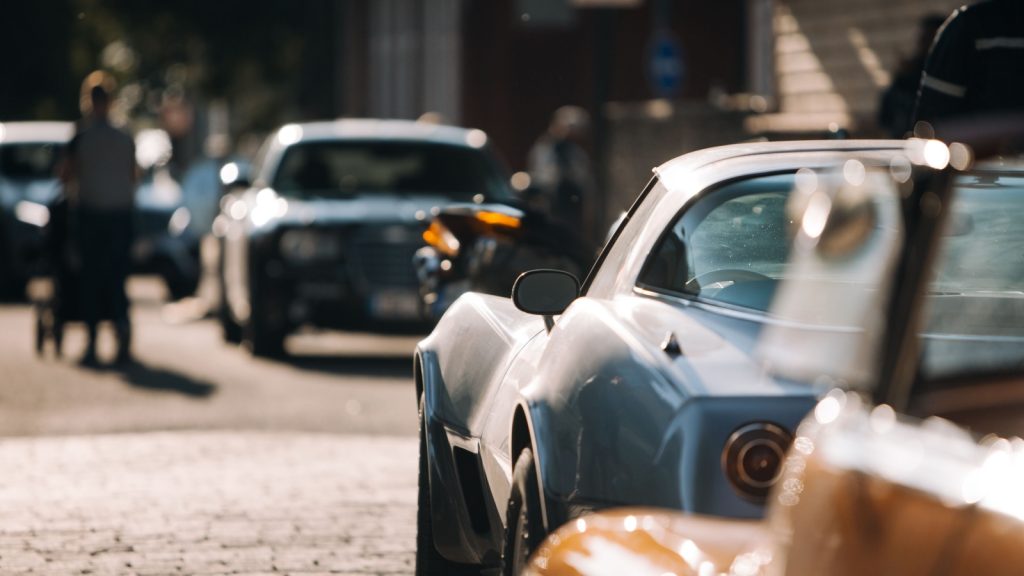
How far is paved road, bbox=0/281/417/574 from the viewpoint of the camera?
7.62 m

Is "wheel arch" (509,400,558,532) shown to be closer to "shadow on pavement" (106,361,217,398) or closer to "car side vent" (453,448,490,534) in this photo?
"car side vent" (453,448,490,534)

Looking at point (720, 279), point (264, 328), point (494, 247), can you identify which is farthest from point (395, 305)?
point (720, 279)

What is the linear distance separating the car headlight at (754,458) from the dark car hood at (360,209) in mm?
11597

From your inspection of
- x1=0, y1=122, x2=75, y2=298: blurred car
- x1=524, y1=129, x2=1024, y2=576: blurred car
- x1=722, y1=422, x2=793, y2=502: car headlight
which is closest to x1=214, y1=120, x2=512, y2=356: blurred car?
x1=0, y1=122, x2=75, y2=298: blurred car

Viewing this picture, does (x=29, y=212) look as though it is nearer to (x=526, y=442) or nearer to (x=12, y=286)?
(x=12, y=286)

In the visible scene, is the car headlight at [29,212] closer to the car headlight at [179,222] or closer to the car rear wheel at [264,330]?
the car headlight at [179,222]

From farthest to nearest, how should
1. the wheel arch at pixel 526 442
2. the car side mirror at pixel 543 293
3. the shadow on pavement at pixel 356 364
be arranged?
the shadow on pavement at pixel 356 364 → the car side mirror at pixel 543 293 → the wheel arch at pixel 526 442

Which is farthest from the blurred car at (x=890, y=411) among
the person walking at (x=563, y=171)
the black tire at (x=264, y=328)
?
the person walking at (x=563, y=171)

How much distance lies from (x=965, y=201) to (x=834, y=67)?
51.6 ft

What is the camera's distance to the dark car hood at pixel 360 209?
16.0m

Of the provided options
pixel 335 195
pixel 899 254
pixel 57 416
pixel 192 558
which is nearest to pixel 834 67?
pixel 335 195

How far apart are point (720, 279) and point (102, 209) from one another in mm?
11648

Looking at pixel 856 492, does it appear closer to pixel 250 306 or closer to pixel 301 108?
pixel 250 306

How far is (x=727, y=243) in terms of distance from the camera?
5410 millimetres
